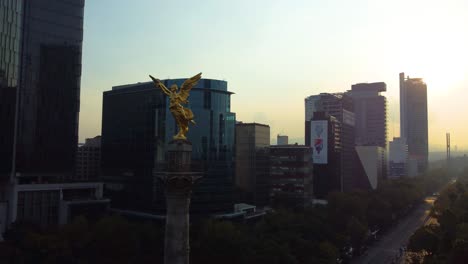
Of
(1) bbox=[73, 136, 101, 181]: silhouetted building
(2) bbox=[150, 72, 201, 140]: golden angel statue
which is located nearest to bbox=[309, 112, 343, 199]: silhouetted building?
(1) bbox=[73, 136, 101, 181]: silhouetted building

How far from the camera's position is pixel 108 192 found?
411 feet

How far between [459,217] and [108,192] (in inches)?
3629

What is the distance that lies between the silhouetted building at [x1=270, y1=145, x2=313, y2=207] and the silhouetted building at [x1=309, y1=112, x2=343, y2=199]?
96.5 feet

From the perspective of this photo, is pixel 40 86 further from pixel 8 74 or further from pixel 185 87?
pixel 185 87

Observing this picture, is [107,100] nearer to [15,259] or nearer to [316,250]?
[15,259]

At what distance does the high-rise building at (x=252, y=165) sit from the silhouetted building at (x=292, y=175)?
1278cm

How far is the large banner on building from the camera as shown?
176625 millimetres

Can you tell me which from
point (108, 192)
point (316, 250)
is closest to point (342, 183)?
point (108, 192)

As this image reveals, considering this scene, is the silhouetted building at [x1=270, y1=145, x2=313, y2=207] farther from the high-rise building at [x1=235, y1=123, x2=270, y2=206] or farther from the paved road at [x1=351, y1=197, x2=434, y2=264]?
the paved road at [x1=351, y1=197, x2=434, y2=264]

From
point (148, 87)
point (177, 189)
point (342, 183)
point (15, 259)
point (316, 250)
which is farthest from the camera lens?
point (342, 183)

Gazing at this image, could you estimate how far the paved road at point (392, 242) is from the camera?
3755 inches

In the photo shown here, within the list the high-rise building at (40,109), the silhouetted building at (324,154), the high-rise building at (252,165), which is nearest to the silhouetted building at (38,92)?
the high-rise building at (40,109)

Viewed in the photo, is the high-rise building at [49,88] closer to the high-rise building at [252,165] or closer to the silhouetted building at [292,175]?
the silhouetted building at [292,175]

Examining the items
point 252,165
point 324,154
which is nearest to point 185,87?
point 252,165
